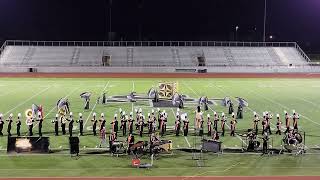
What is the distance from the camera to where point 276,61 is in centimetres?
5138

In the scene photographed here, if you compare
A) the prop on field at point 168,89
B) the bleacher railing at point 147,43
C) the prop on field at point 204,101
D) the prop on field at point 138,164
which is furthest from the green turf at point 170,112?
the bleacher railing at point 147,43

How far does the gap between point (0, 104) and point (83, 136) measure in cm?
941

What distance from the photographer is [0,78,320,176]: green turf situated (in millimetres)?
13156

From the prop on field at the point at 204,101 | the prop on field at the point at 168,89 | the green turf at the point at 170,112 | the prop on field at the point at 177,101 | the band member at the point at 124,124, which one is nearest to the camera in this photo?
the green turf at the point at 170,112

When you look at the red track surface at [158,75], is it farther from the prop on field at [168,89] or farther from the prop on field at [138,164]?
the prop on field at [138,164]

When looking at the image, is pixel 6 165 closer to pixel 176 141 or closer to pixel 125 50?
pixel 176 141

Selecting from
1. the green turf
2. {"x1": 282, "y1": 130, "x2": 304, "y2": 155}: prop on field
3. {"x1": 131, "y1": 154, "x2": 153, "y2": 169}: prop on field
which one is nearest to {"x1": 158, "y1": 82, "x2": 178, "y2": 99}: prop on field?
the green turf

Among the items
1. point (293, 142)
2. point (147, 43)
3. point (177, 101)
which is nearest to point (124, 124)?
point (293, 142)

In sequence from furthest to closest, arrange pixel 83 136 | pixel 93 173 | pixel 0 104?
pixel 0 104, pixel 83 136, pixel 93 173

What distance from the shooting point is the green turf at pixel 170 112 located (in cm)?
1316

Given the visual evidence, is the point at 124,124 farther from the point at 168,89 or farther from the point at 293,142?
the point at 168,89

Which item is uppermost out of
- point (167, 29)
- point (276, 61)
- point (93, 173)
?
point (167, 29)

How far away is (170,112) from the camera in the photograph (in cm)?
2267

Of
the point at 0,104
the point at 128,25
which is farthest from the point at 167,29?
the point at 0,104
